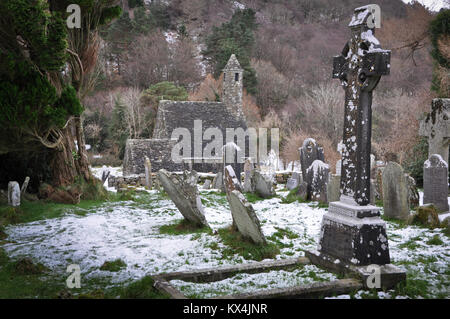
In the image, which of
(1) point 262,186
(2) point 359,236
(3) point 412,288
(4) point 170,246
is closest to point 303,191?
(1) point 262,186

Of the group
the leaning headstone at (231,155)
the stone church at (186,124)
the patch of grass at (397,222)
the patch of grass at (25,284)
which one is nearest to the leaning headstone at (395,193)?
the patch of grass at (397,222)

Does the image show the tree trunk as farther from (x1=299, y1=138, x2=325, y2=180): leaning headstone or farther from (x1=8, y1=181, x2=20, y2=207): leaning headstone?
(x1=299, y1=138, x2=325, y2=180): leaning headstone

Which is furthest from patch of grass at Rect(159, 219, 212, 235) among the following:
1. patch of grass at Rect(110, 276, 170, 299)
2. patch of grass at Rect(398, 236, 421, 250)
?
patch of grass at Rect(398, 236, 421, 250)

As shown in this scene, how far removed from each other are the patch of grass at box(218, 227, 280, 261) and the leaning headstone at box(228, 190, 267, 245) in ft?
0.28

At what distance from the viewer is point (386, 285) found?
4270 millimetres

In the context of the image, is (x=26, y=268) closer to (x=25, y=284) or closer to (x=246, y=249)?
(x=25, y=284)

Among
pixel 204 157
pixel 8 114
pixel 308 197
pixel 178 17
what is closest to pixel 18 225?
pixel 8 114

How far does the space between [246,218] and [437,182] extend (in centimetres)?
489

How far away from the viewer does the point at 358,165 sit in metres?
4.80

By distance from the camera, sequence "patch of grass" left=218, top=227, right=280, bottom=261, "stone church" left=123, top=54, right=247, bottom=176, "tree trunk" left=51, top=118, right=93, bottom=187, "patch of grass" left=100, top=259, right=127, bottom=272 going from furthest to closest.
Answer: "stone church" left=123, top=54, right=247, bottom=176 → "tree trunk" left=51, top=118, right=93, bottom=187 → "patch of grass" left=218, top=227, right=280, bottom=261 → "patch of grass" left=100, top=259, right=127, bottom=272

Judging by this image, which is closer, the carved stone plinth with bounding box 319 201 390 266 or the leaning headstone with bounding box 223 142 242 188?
the carved stone plinth with bounding box 319 201 390 266

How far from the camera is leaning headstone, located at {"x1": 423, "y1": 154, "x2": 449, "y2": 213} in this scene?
8180 millimetres

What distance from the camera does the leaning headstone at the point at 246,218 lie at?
5637 mm

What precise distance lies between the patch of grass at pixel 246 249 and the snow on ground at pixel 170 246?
11cm
